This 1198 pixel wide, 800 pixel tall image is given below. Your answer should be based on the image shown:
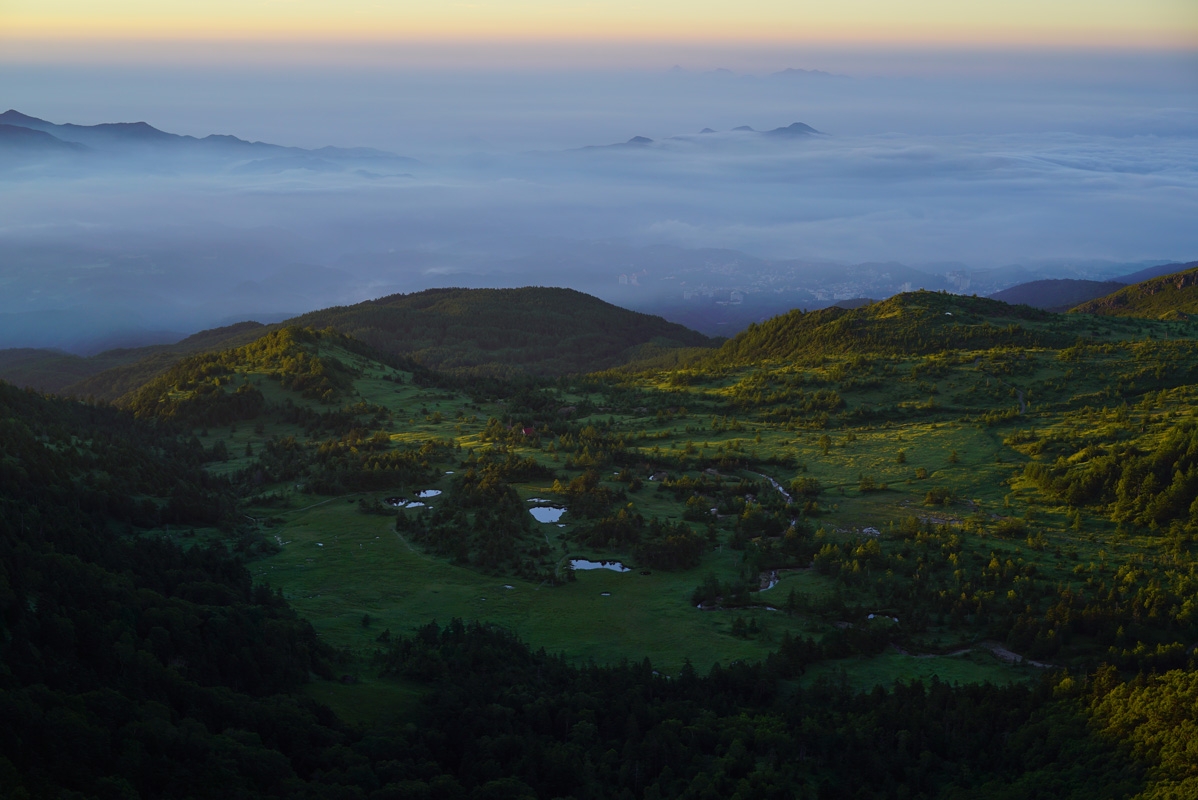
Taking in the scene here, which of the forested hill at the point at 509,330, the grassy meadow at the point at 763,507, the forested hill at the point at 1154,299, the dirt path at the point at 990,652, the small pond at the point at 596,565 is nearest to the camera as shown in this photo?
the dirt path at the point at 990,652

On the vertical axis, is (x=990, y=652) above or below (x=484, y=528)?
below

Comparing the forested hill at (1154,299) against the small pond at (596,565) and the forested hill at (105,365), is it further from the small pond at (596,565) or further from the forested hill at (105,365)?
the forested hill at (105,365)

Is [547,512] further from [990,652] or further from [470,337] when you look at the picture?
[470,337]

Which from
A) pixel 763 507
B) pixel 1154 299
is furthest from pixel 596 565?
pixel 1154 299

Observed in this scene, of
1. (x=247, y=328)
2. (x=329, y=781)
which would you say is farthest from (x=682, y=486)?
(x=247, y=328)

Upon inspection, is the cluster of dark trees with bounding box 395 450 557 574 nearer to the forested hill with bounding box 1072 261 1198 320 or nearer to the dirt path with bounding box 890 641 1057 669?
the dirt path with bounding box 890 641 1057 669

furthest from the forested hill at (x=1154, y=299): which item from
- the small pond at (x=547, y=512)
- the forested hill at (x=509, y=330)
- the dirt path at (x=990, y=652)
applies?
the dirt path at (x=990, y=652)
